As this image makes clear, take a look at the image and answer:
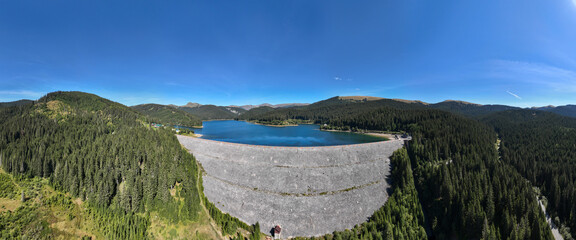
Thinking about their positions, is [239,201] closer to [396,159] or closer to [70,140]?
[396,159]

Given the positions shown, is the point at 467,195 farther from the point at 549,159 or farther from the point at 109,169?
the point at 109,169

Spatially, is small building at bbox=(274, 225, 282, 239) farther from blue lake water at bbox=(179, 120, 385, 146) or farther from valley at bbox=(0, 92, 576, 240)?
blue lake water at bbox=(179, 120, 385, 146)

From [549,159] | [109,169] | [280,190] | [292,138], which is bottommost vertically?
[280,190]

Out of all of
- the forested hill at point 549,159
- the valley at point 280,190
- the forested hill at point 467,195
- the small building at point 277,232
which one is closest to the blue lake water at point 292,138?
the valley at point 280,190

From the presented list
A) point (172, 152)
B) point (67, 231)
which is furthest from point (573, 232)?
point (67, 231)

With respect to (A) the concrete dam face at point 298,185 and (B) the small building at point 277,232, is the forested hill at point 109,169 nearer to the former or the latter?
(A) the concrete dam face at point 298,185

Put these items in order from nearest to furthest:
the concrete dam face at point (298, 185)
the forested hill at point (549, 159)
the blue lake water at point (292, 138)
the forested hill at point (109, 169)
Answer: the concrete dam face at point (298, 185), the forested hill at point (109, 169), the forested hill at point (549, 159), the blue lake water at point (292, 138)

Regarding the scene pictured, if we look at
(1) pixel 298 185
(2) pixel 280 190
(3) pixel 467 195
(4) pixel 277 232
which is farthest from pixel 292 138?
(3) pixel 467 195
